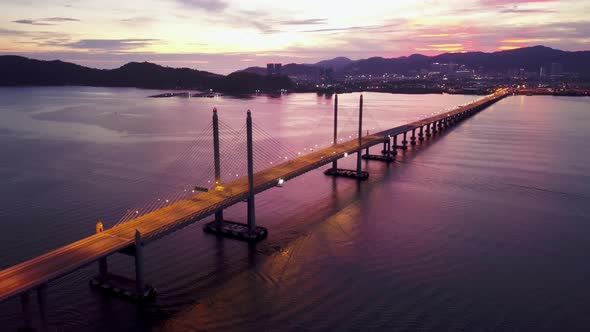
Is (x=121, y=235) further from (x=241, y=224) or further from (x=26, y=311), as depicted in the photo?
(x=241, y=224)

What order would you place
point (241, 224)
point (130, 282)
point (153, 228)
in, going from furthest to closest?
point (241, 224) → point (153, 228) → point (130, 282)

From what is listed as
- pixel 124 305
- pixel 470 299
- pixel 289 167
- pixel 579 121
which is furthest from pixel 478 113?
pixel 124 305

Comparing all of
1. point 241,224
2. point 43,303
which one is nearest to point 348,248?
point 241,224

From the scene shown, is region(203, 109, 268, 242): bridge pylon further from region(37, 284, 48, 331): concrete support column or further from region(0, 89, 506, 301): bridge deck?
region(37, 284, 48, 331): concrete support column

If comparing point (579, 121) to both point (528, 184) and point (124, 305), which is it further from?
point (124, 305)

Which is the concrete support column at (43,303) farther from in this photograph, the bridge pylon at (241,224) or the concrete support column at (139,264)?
the bridge pylon at (241,224)

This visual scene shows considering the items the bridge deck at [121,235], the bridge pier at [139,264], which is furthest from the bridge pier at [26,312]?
the bridge pier at [139,264]
